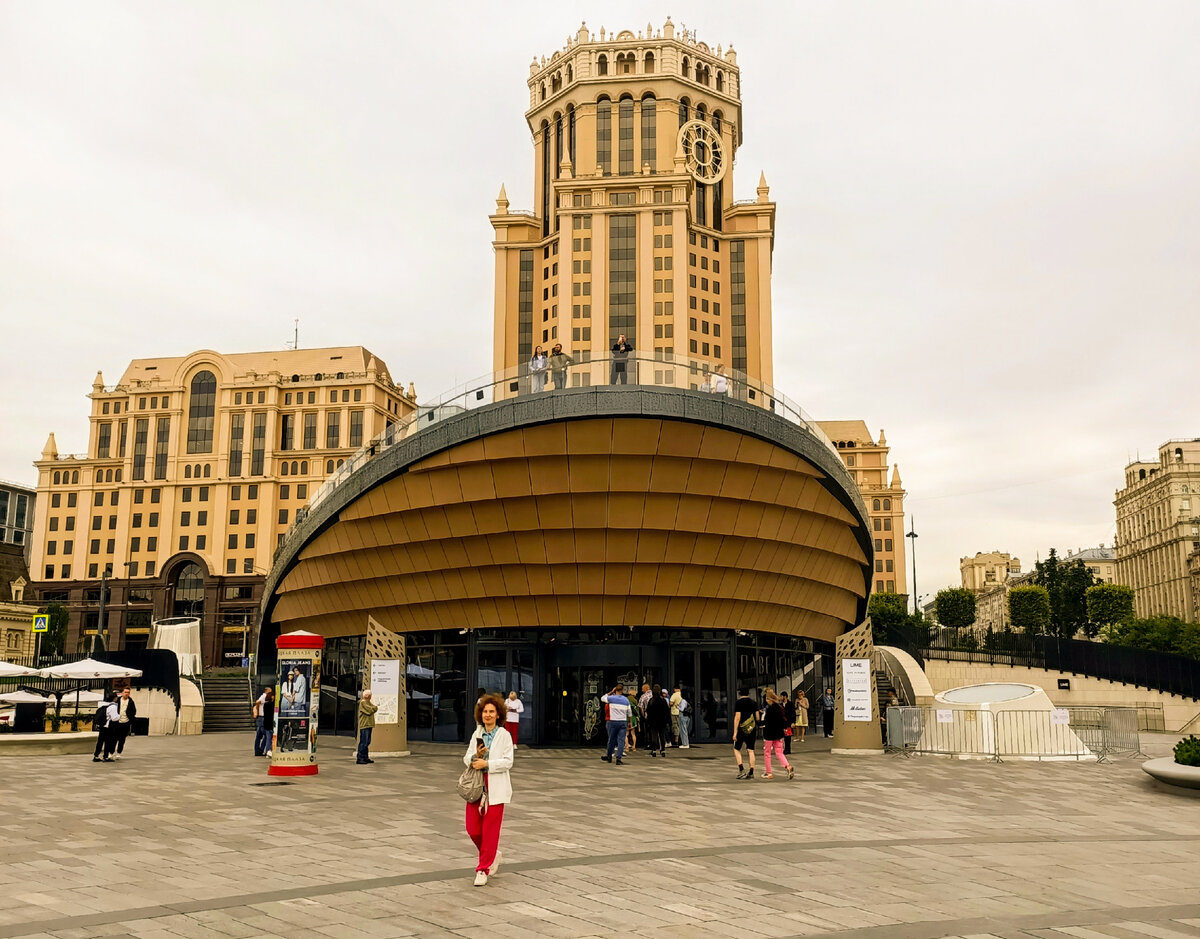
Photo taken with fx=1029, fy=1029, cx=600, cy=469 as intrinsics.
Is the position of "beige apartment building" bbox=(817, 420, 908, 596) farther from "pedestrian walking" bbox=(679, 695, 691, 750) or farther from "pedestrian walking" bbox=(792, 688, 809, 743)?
"pedestrian walking" bbox=(679, 695, 691, 750)

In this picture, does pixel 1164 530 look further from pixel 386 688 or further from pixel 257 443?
pixel 386 688

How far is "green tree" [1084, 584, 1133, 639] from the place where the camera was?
315 ft

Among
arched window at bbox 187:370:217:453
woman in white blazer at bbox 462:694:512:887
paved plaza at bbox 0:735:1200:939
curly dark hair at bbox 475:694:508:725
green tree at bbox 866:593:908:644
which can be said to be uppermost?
arched window at bbox 187:370:217:453

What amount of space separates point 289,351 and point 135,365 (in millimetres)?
17717

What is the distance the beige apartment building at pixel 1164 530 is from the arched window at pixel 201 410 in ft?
388

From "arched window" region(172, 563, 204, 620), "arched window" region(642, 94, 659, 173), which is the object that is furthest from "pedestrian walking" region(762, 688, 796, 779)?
"arched window" region(172, 563, 204, 620)

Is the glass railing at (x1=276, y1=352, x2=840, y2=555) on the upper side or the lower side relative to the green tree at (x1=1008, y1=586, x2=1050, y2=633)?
upper

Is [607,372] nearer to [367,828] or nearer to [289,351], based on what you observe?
[367,828]

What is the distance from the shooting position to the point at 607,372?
2595 cm

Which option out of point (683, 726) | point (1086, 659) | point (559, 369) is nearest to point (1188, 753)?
point (683, 726)

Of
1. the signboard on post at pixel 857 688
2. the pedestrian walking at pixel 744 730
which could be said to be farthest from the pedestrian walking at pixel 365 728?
the signboard on post at pixel 857 688

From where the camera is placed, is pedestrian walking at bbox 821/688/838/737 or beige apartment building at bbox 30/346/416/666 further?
beige apartment building at bbox 30/346/416/666

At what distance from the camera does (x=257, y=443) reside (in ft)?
362

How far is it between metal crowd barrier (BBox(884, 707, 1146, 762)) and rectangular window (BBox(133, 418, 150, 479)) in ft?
334
